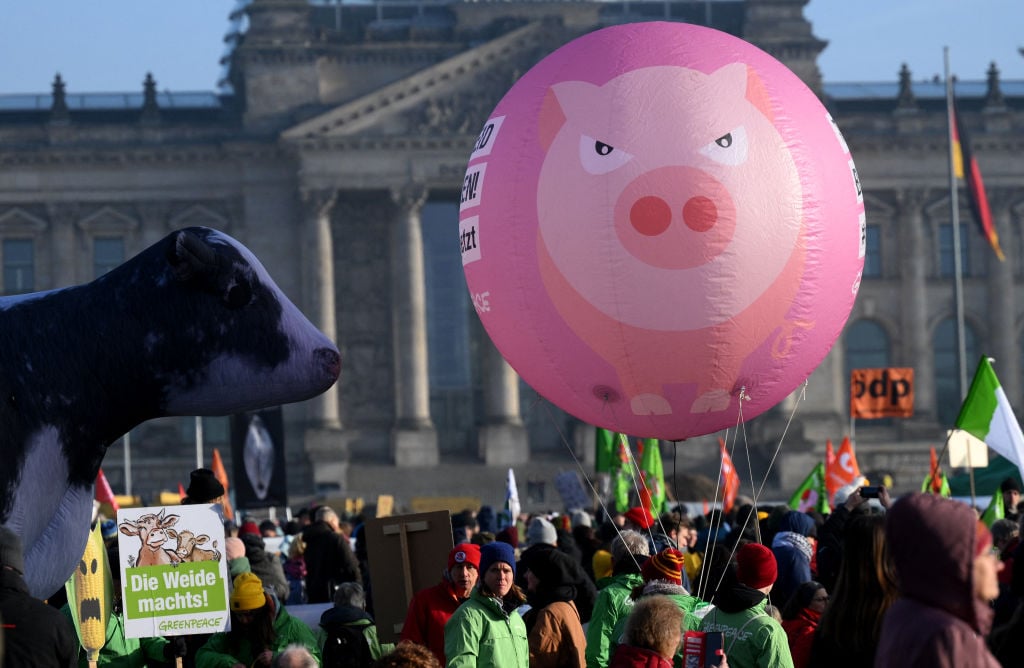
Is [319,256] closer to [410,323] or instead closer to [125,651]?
[410,323]

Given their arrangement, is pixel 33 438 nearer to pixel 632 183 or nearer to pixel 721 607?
pixel 721 607

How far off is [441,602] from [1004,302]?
64.7m

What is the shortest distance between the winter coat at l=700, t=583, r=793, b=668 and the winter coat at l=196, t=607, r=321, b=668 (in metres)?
2.58

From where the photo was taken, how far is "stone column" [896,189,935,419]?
234 feet

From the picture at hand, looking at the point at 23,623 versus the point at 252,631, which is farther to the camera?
the point at 252,631

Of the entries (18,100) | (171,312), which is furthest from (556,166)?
(18,100)

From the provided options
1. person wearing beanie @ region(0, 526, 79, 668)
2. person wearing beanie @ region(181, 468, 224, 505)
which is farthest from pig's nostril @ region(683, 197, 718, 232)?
person wearing beanie @ region(0, 526, 79, 668)

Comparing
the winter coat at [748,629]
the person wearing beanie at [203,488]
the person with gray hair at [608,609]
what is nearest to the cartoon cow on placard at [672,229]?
the person with gray hair at [608,609]

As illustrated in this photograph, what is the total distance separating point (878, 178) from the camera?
71688 millimetres

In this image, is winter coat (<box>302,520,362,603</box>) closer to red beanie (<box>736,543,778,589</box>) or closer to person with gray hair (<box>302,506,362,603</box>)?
person with gray hair (<box>302,506,362,603</box>)

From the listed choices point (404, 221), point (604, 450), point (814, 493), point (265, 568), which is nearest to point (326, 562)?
point (265, 568)

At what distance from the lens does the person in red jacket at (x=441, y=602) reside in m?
10.6

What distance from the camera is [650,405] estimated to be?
11.7 m

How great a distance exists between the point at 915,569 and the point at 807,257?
575 cm
